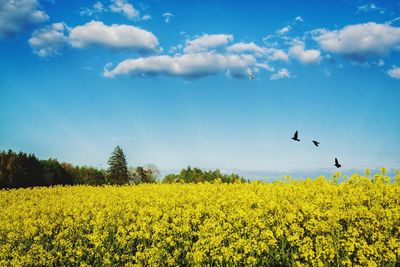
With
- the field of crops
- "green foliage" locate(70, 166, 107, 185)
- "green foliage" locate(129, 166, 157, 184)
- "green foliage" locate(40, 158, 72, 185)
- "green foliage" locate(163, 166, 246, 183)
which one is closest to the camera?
the field of crops

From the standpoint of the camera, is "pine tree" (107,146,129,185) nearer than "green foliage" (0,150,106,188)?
No

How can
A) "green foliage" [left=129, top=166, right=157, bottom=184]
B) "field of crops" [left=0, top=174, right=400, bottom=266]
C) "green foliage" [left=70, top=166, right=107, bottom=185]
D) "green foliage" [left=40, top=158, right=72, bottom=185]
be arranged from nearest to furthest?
"field of crops" [left=0, top=174, right=400, bottom=266] < "green foliage" [left=40, top=158, right=72, bottom=185] < "green foliage" [left=70, top=166, right=107, bottom=185] < "green foliage" [left=129, top=166, right=157, bottom=184]

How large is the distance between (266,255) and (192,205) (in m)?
2.87

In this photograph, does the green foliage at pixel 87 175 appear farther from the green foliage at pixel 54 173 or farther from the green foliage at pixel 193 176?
the green foliage at pixel 193 176

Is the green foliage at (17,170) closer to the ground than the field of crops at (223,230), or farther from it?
farther from it

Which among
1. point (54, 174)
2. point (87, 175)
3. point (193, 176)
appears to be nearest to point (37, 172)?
point (54, 174)

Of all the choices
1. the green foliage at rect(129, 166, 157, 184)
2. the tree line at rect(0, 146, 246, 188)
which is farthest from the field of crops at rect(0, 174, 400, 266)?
the green foliage at rect(129, 166, 157, 184)

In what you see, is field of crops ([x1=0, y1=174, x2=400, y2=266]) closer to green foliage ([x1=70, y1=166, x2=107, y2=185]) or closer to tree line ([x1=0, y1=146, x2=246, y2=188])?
tree line ([x1=0, y1=146, x2=246, y2=188])

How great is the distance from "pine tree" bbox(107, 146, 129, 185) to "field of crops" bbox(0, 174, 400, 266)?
21.9 m

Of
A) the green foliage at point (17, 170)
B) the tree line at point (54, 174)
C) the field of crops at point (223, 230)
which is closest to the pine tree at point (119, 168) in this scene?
the tree line at point (54, 174)

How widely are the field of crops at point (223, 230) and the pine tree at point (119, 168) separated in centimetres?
2192

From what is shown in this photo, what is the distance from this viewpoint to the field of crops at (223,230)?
24.7 feet

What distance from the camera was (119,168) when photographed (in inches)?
1324

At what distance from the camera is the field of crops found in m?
7.54
